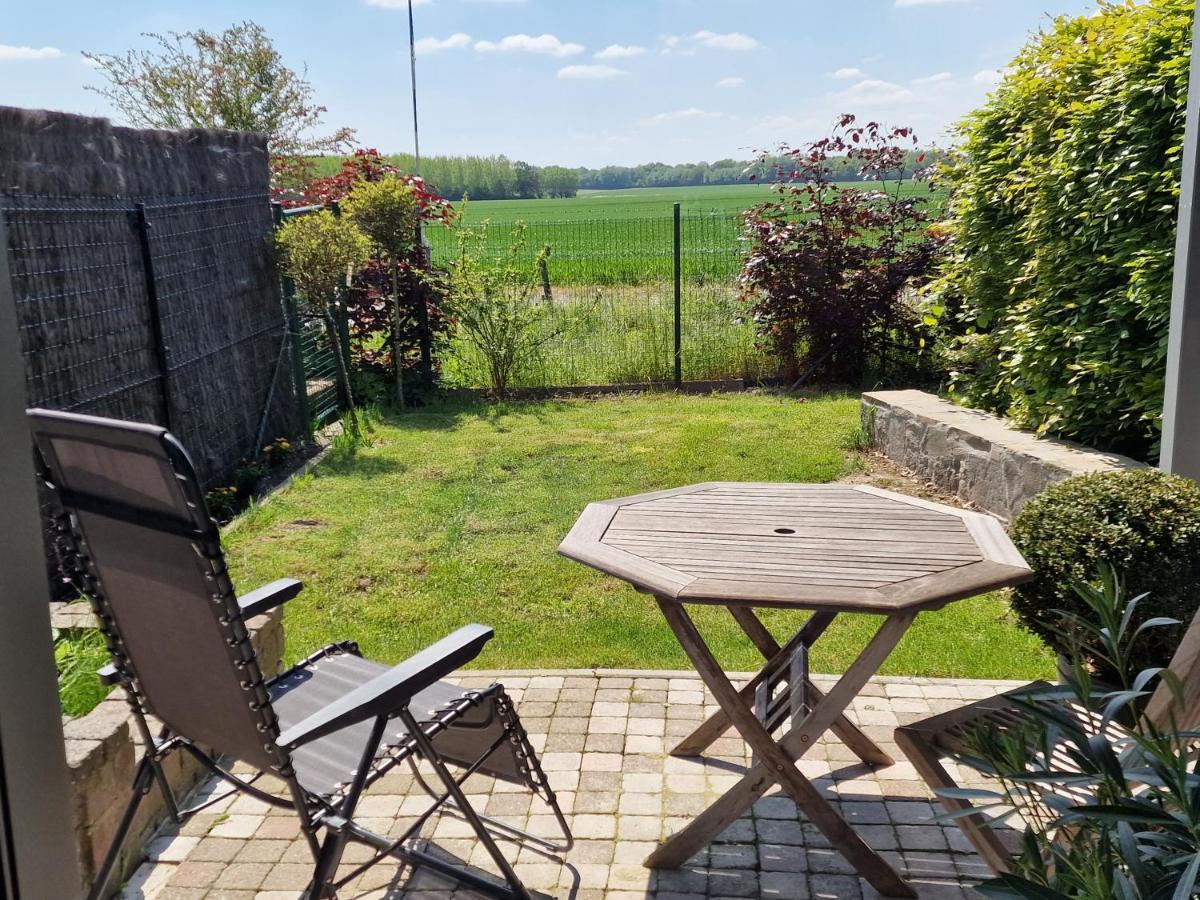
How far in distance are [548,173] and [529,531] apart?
5724 centimetres

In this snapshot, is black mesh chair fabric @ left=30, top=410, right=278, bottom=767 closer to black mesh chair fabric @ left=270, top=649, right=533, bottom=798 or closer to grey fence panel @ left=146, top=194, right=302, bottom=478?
black mesh chair fabric @ left=270, top=649, right=533, bottom=798

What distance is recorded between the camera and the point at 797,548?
297cm

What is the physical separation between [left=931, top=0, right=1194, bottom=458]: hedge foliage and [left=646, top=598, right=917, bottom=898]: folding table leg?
2.77 m

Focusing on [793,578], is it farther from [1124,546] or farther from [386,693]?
[1124,546]

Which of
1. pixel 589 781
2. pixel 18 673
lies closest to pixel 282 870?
pixel 589 781

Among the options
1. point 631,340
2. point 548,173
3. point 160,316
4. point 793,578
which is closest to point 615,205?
point 548,173

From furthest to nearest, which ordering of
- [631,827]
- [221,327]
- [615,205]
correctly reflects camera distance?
1. [615,205]
2. [221,327]
3. [631,827]

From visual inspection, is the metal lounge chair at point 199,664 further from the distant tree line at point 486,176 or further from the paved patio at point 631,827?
the distant tree line at point 486,176

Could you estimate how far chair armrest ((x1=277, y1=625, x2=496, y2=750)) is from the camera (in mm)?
2244

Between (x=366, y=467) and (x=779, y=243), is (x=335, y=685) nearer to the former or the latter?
(x=366, y=467)

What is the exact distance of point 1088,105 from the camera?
5113 mm

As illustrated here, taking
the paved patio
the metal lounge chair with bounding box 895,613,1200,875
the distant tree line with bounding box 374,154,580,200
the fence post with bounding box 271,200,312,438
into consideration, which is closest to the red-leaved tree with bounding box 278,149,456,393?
the fence post with bounding box 271,200,312,438

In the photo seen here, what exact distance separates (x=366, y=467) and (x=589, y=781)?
15.2 ft

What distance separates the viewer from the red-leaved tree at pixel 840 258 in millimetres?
10117
